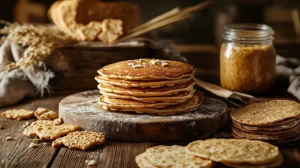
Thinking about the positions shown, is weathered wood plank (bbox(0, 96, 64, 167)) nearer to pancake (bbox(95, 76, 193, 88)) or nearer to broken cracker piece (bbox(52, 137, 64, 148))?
broken cracker piece (bbox(52, 137, 64, 148))

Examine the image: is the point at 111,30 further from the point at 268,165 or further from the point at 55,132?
the point at 268,165

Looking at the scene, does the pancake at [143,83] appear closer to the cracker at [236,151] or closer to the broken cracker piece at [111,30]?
the cracker at [236,151]

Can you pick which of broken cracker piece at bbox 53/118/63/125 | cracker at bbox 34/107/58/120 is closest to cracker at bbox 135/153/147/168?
broken cracker piece at bbox 53/118/63/125

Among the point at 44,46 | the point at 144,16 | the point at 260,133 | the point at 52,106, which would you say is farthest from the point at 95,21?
the point at 144,16

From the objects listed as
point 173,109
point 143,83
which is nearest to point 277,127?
point 173,109

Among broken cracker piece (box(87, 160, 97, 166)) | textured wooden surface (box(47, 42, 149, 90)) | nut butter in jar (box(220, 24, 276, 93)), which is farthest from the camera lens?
textured wooden surface (box(47, 42, 149, 90))
